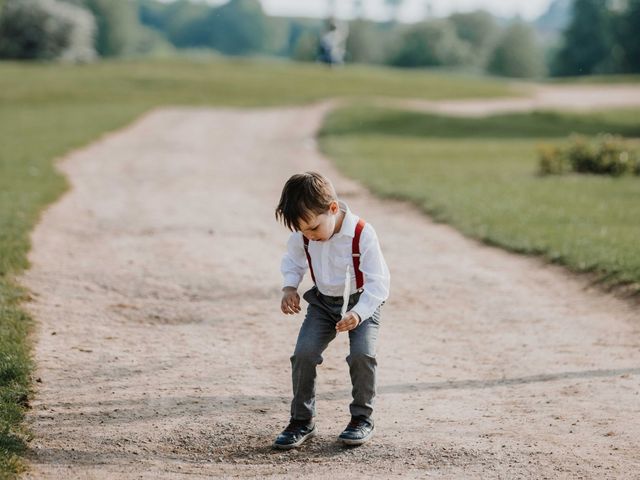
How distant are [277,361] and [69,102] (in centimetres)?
2820

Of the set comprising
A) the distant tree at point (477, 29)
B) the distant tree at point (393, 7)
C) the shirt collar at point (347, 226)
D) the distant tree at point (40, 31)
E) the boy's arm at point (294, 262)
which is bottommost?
the boy's arm at point (294, 262)

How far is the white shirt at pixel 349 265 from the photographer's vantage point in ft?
14.1

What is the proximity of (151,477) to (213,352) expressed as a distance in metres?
1.98

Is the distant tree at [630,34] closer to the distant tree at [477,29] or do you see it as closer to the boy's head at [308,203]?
the distant tree at [477,29]

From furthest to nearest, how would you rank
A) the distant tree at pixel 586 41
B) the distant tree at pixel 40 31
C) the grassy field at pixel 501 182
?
1. the distant tree at pixel 586 41
2. the distant tree at pixel 40 31
3. the grassy field at pixel 501 182

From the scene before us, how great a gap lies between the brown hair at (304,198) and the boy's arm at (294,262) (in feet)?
1.13

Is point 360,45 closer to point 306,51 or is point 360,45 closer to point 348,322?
point 306,51

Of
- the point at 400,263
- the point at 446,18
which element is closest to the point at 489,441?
the point at 400,263

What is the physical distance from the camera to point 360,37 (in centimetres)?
10038

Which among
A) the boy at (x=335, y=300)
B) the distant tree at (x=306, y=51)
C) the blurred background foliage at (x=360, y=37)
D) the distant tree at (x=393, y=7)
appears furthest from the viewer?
the distant tree at (x=393, y=7)

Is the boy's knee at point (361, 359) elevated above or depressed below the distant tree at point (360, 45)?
Result: below

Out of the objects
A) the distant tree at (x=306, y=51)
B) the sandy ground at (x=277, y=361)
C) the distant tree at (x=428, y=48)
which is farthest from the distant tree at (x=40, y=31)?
the distant tree at (x=428, y=48)

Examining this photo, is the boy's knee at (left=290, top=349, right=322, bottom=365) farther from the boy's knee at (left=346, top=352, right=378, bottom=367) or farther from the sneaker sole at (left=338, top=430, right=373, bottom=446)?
the sneaker sole at (left=338, top=430, right=373, bottom=446)

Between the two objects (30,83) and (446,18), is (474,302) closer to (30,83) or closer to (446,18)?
(30,83)
